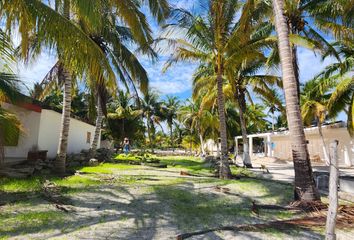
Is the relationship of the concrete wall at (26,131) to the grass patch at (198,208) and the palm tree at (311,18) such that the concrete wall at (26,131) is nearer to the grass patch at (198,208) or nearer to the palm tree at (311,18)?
the grass patch at (198,208)

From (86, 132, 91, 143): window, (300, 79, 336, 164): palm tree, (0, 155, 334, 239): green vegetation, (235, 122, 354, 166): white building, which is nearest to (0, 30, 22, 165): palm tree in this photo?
(0, 155, 334, 239): green vegetation

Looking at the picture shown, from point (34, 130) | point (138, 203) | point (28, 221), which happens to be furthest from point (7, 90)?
point (138, 203)

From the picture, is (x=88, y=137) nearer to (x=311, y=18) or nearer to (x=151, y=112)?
(x=311, y=18)

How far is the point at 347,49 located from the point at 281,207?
41.4 feet

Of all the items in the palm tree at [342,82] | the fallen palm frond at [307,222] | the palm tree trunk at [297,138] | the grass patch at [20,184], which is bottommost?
the fallen palm frond at [307,222]

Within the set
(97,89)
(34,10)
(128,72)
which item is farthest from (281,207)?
(97,89)

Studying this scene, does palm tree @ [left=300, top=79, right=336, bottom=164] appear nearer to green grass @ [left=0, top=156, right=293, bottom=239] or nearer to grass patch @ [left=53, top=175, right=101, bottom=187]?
green grass @ [left=0, top=156, right=293, bottom=239]

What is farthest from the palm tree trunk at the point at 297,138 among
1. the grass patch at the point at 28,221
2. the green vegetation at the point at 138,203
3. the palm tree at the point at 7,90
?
the palm tree at the point at 7,90

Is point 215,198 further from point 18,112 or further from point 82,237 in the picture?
point 18,112

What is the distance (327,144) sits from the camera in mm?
23344

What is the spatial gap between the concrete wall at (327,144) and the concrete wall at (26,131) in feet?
57.6

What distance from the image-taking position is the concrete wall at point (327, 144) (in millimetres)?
21516

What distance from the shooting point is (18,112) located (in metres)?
13.9

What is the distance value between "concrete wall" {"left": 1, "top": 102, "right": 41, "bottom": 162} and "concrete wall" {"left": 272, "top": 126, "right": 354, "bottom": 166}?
1757 cm
